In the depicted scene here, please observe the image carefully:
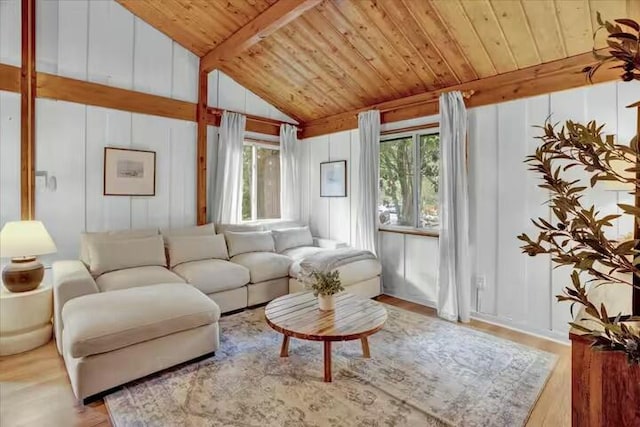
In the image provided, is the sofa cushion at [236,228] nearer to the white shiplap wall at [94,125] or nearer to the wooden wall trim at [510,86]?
the white shiplap wall at [94,125]

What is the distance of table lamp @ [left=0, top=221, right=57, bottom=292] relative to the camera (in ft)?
9.05

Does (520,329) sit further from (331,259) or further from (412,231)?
(331,259)

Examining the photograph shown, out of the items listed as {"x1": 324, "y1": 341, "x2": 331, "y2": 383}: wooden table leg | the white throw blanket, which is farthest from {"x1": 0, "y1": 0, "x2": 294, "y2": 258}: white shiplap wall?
{"x1": 324, "y1": 341, "x2": 331, "y2": 383}: wooden table leg

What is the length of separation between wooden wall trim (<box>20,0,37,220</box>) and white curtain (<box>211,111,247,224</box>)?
188 cm

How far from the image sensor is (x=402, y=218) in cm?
439

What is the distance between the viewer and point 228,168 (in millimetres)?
4586

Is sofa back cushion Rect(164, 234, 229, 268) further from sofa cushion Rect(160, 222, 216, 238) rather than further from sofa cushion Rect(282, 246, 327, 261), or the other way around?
sofa cushion Rect(282, 246, 327, 261)

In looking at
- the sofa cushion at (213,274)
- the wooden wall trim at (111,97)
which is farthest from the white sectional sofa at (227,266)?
the wooden wall trim at (111,97)

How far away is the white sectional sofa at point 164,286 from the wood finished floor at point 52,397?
0.12 m

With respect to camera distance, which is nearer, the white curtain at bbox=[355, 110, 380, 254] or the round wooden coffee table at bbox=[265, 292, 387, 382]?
the round wooden coffee table at bbox=[265, 292, 387, 382]

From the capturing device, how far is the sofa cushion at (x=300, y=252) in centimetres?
429

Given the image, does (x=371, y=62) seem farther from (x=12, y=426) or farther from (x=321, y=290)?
(x=12, y=426)

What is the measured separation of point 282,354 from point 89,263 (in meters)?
2.10

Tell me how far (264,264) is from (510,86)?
3095mm
